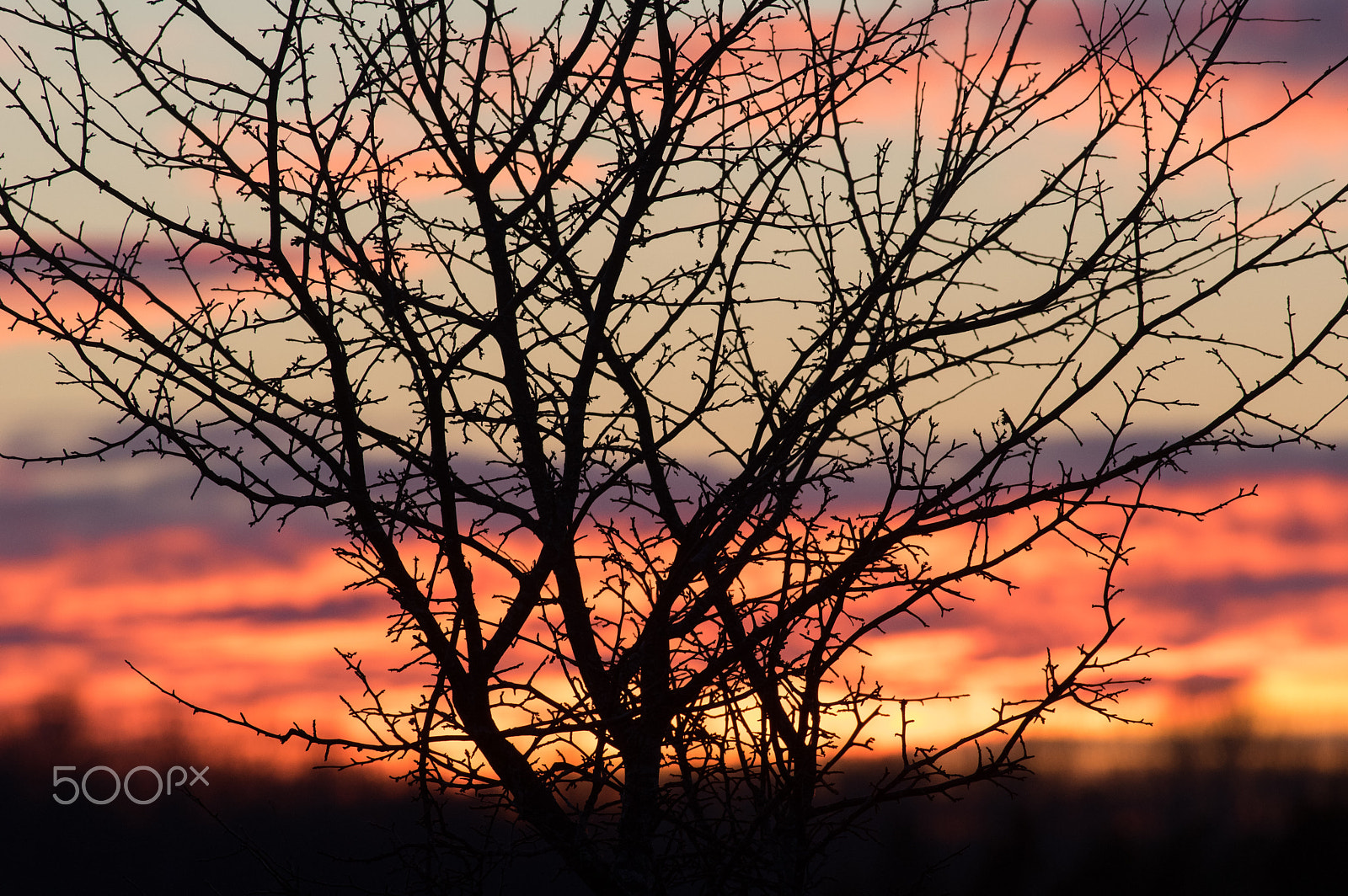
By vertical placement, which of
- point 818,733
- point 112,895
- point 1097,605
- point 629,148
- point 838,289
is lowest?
point 112,895

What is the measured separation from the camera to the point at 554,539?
510cm

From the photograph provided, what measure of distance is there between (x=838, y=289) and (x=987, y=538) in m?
1.35

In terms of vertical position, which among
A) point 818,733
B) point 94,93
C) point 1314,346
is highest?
point 94,93

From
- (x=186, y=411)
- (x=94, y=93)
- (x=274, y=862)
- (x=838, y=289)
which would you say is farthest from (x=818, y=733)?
(x=94, y=93)

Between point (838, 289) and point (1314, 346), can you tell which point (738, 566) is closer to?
Result: point (838, 289)

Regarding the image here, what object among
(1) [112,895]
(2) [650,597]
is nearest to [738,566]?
(2) [650,597]

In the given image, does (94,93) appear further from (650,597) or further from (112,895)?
(112,895)

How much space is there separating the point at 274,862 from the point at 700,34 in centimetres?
415

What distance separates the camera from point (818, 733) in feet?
15.7

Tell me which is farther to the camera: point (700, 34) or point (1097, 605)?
point (700, 34)

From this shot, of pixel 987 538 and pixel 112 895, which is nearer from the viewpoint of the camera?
pixel 987 538

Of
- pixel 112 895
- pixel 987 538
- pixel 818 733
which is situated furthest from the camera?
pixel 112 895

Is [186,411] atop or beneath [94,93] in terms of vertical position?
beneath

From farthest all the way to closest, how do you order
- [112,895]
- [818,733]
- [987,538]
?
[112,895], [987,538], [818,733]
